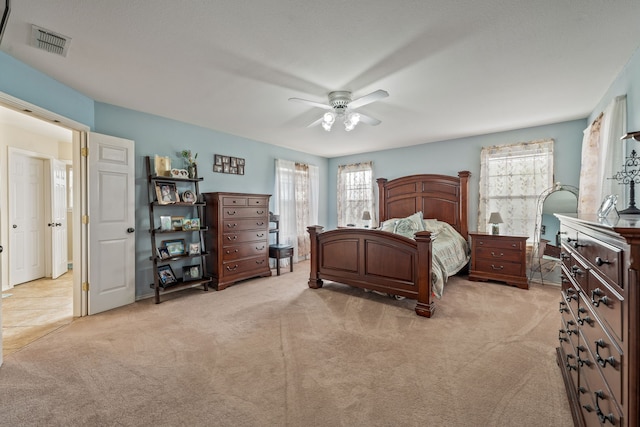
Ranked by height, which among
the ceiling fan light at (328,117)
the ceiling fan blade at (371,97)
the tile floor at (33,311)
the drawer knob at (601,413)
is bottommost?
the tile floor at (33,311)

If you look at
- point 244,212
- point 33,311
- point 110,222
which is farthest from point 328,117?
point 33,311

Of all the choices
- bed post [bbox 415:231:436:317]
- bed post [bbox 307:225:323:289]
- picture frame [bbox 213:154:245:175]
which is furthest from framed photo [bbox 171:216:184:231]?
Answer: bed post [bbox 415:231:436:317]

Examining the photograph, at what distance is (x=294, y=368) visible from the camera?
2.10 m

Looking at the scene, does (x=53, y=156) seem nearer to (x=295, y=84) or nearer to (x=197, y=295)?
(x=197, y=295)

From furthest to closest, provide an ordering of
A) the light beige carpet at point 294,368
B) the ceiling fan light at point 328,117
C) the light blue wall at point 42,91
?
the ceiling fan light at point 328,117, the light blue wall at point 42,91, the light beige carpet at point 294,368

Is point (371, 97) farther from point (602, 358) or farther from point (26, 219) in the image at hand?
point (26, 219)

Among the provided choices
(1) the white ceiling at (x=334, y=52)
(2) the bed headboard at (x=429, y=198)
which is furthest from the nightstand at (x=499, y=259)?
(1) the white ceiling at (x=334, y=52)

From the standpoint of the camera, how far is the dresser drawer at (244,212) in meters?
4.20

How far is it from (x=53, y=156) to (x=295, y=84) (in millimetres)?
4878

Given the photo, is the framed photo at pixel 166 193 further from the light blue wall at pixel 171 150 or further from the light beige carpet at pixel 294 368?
the light beige carpet at pixel 294 368

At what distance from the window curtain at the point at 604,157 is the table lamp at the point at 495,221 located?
3.42ft

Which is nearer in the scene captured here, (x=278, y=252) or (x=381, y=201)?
(x=278, y=252)

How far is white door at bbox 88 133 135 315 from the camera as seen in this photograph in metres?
3.15

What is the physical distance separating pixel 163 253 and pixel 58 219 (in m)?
2.83
